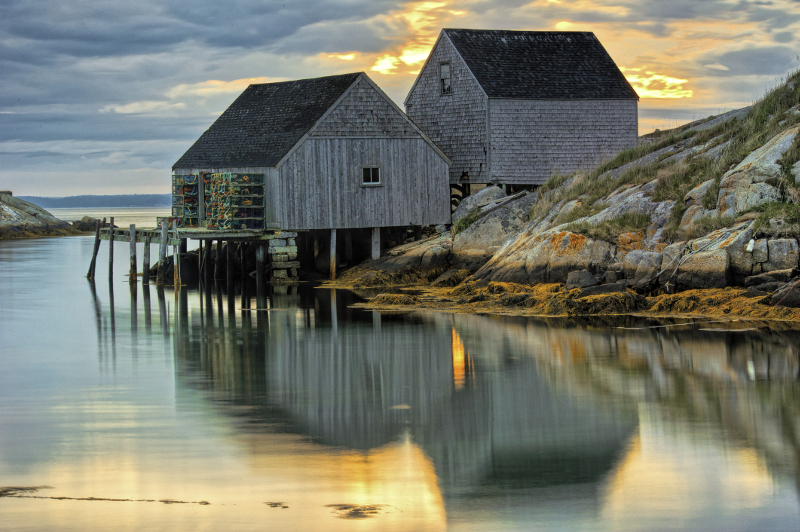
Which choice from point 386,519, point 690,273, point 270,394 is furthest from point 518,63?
point 386,519

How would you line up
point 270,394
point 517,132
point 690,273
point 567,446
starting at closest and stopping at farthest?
point 567,446
point 270,394
point 690,273
point 517,132

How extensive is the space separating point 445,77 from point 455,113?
1.53m

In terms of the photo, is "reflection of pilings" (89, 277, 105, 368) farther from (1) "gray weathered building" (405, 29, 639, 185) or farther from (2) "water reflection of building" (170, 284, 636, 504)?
(1) "gray weathered building" (405, 29, 639, 185)

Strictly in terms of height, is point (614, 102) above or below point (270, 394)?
above

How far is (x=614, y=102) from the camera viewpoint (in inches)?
1358

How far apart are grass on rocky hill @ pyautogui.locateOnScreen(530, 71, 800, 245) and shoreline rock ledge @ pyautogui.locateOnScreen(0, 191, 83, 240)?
176 feet

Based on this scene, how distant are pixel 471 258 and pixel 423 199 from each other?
15.5ft

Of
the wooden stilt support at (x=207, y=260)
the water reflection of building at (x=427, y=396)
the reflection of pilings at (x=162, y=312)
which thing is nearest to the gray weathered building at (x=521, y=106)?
the wooden stilt support at (x=207, y=260)

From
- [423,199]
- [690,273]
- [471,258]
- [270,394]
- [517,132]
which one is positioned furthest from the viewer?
[517,132]

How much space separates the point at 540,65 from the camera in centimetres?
3469

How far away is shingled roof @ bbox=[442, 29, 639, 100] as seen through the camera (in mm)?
33719

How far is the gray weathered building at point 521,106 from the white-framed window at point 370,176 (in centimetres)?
495

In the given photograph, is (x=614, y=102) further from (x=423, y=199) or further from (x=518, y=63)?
(x=423, y=199)

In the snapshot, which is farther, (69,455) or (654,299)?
(654,299)
